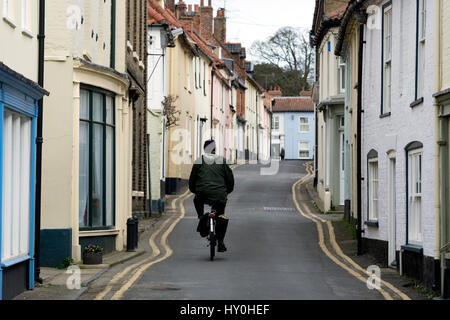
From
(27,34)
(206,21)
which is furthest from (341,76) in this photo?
(206,21)

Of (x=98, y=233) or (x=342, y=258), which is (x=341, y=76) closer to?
(x=342, y=258)

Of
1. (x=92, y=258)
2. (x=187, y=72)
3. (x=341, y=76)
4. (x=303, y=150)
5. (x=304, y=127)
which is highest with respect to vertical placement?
(x=304, y=127)

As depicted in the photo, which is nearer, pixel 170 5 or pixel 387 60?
pixel 387 60

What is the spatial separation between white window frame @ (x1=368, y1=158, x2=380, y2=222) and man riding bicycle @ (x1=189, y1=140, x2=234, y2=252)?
13.4 feet

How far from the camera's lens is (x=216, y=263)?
15.9 metres

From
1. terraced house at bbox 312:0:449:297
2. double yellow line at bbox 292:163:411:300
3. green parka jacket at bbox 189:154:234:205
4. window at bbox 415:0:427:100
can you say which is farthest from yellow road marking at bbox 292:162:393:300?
window at bbox 415:0:427:100

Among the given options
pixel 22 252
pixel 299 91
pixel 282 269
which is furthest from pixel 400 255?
pixel 299 91

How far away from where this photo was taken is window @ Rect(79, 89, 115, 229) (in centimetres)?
1708

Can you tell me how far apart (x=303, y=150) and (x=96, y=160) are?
74759 mm

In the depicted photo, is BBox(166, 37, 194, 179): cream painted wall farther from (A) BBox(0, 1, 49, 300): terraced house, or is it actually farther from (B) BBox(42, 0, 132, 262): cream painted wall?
(A) BBox(0, 1, 49, 300): terraced house

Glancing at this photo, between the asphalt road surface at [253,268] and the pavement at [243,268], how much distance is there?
0.01 meters

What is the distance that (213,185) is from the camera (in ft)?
54.1
